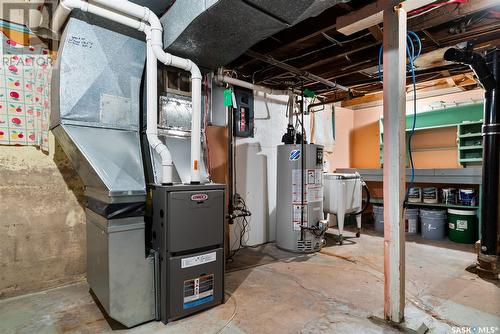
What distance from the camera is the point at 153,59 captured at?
6.41ft

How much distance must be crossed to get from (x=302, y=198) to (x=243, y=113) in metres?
1.31

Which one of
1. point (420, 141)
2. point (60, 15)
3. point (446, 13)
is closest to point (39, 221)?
point (60, 15)

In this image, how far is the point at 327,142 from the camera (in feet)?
15.7

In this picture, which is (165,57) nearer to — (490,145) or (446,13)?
(446,13)

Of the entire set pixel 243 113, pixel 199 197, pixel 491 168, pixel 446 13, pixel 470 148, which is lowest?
pixel 199 197

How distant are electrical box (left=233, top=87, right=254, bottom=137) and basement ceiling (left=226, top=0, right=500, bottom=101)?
0.29 meters

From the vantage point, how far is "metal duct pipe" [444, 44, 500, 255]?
249cm

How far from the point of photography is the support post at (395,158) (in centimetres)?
178

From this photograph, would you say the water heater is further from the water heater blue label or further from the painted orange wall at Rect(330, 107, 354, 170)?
the painted orange wall at Rect(330, 107, 354, 170)

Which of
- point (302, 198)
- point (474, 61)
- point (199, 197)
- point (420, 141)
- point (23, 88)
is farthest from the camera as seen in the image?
point (420, 141)

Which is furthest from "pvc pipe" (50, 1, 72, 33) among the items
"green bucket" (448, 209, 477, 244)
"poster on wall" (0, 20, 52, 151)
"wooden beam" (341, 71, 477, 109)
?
"green bucket" (448, 209, 477, 244)

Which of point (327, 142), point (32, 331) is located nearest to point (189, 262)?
point (32, 331)

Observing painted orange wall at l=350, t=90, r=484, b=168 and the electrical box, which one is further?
painted orange wall at l=350, t=90, r=484, b=168

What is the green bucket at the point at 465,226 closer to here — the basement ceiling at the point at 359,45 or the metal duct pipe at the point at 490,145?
the metal duct pipe at the point at 490,145
